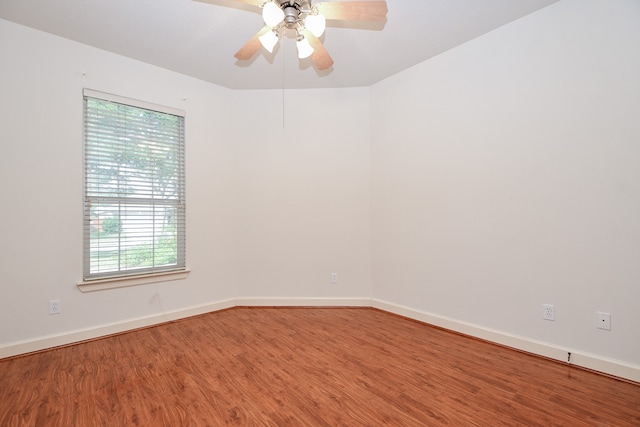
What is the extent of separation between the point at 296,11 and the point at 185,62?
5.95ft

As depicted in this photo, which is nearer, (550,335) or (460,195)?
(550,335)

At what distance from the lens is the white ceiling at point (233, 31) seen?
2297mm

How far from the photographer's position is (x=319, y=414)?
5.57 ft

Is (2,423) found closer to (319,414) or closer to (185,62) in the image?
(319,414)

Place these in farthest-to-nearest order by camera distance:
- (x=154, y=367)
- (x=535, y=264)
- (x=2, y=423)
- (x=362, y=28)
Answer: (x=362, y=28), (x=535, y=264), (x=154, y=367), (x=2, y=423)

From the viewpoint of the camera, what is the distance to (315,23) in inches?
71.3

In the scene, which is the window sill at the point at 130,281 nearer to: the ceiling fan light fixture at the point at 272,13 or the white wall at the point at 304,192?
the white wall at the point at 304,192

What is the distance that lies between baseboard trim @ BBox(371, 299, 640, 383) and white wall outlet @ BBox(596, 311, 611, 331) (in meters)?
0.21

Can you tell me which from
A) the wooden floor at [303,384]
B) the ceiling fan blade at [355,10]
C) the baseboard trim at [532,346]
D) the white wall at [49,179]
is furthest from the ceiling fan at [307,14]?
the baseboard trim at [532,346]

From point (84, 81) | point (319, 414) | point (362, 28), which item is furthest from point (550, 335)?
point (84, 81)

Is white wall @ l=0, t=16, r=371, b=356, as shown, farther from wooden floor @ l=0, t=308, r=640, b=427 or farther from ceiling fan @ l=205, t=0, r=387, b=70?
ceiling fan @ l=205, t=0, r=387, b=70

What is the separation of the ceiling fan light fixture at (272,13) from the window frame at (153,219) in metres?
2.01

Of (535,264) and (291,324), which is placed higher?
(535,264)

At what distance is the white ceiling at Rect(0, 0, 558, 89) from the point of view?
7.54ft
